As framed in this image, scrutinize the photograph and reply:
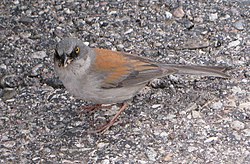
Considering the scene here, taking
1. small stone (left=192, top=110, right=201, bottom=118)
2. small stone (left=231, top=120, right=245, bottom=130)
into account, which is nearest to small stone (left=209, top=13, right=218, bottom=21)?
small stone (left=192, top=110, right=201, bottom=118)

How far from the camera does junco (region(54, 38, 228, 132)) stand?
514 centimetres

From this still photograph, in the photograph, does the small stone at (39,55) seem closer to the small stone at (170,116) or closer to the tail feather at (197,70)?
the tail feather at (197,70)

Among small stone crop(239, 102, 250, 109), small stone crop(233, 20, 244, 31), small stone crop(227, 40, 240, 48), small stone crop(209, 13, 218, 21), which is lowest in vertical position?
small stone crop(239, 102, 250, 109)

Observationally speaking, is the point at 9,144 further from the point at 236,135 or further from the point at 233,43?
the point at 233,43

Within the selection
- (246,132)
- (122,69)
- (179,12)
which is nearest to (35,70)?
(122,69)

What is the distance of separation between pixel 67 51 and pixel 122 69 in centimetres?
61

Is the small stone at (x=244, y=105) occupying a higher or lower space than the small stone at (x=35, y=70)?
lower

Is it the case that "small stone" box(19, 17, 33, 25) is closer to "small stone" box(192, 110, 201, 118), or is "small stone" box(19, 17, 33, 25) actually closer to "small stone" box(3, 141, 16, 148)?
"small stone" box(3, 141, 16, 148)

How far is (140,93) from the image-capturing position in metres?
5.80

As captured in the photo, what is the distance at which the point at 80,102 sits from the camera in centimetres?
577

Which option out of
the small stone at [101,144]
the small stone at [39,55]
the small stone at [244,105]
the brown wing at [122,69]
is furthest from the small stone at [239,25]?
the small stone at [101,144]

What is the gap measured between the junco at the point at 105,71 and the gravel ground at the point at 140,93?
255mm

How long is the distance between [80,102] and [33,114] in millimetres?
480

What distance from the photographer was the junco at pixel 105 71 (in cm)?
Answer: 514
